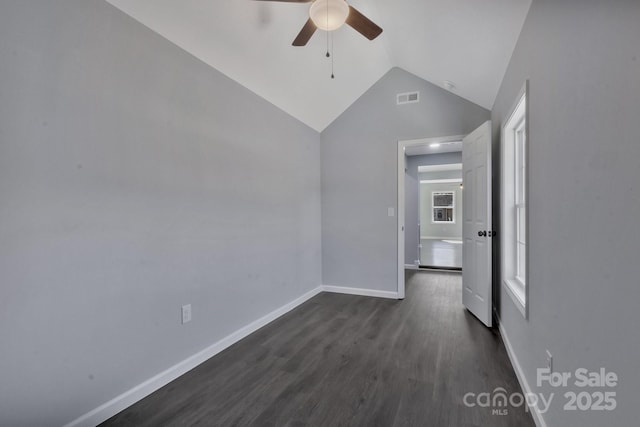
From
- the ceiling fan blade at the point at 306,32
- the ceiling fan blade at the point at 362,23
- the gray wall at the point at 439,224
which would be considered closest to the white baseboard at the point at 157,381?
the ceiling fan blade at the point at 306,32

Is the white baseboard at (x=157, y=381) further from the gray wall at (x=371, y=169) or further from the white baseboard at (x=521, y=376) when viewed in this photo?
the white baseboard at (x=521, y=376)

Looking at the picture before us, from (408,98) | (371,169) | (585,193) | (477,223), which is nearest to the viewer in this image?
(585,193)

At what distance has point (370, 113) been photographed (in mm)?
4293

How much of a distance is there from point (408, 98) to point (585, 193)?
130 inches

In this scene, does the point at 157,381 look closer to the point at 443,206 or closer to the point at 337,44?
the point at 337,44

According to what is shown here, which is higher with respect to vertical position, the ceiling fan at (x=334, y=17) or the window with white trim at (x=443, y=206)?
the ceiling fan at (x=334, y=17)

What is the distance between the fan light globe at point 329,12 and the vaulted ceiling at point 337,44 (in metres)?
0.66

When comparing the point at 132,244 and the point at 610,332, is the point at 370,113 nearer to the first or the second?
the point at 132,244

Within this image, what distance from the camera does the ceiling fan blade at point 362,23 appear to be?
79.0 inches

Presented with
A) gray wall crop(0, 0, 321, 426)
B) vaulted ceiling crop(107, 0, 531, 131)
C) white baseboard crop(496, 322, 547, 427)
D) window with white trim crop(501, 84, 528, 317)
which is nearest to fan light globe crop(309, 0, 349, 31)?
vaulted ceiling crop(107, 0, 531, 131)

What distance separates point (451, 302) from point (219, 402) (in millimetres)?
3173

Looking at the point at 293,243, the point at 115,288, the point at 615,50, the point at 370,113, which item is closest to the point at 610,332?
the point at 615,50

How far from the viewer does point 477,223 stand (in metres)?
3.38

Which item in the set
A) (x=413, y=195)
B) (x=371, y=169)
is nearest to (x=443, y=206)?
(x=413, y=195)
